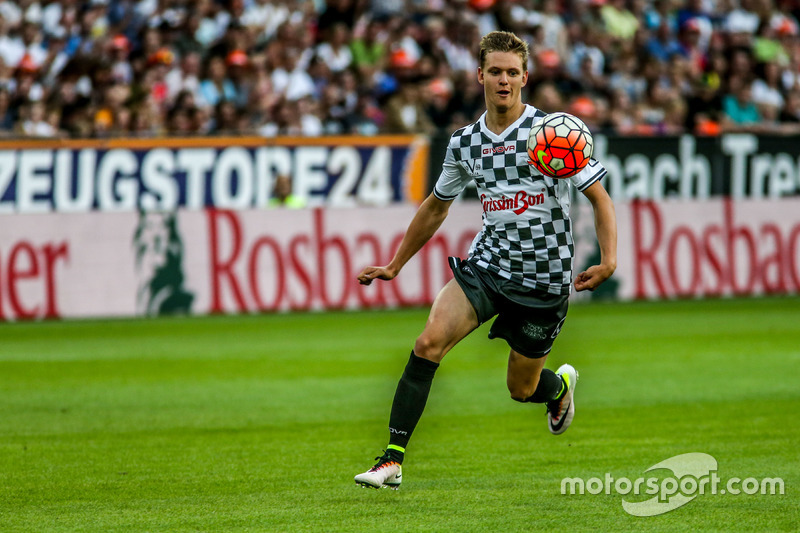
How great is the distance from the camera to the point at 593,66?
22.9 metres

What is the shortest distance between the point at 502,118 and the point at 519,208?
0.49 metres

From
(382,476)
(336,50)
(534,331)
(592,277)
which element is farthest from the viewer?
(336,50)

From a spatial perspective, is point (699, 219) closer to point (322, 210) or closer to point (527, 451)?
point (322, 210)

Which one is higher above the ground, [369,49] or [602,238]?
[369,49]

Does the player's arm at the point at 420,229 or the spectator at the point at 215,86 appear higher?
the spectator at the point at 215,86

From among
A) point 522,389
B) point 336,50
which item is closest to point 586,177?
point 522,389

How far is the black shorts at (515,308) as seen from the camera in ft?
22.9

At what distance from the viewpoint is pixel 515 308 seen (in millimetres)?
7086

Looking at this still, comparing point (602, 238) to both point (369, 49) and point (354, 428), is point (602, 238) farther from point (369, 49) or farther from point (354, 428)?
point (369, 49)

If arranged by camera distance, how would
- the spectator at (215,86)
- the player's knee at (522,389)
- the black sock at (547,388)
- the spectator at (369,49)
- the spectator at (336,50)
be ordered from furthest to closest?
the spectator at (369,49)
the spectator at (336,50)
the spectator at (215,86)
the black sock at (547,388)
the player's knee at (522,389)

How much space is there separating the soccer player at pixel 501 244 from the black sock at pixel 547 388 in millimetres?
413

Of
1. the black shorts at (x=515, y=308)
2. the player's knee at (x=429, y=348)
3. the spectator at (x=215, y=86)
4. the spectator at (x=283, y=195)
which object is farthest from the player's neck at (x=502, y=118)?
the spectator at (x=215, y=86)

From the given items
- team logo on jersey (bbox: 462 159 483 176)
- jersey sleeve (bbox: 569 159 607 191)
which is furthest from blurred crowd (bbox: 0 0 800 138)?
jersey sleeve (bbox: 569 159 607 191)

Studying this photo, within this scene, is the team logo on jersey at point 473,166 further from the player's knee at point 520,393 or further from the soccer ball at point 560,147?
the player's knee at point 520,393
